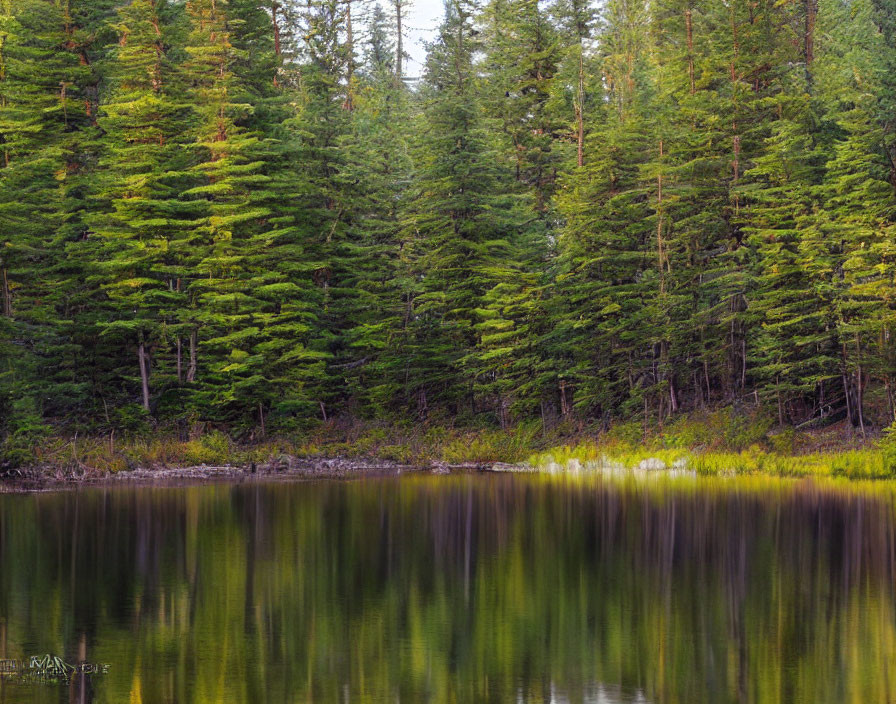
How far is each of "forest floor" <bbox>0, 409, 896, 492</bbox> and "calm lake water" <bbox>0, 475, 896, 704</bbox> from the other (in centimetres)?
663

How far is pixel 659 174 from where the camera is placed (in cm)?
4209

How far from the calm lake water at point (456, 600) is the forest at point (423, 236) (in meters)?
15.1

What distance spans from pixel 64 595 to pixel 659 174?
3150cm

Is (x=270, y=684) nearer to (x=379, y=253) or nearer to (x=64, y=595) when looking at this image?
(x=64, y=595)

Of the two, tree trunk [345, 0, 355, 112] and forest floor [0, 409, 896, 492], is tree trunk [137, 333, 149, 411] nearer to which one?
forest floor [0, 409, 896, 492]

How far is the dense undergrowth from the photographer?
33.5m

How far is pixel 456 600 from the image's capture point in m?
14.7

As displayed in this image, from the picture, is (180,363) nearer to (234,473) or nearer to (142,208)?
(142,208)

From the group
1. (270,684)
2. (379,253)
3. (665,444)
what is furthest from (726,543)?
(379,253)

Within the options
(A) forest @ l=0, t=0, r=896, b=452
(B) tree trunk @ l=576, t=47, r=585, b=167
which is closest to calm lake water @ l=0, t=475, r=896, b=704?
(A) forest @ l=0, t=0, r=896, b=452

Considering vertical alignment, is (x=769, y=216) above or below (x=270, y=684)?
above

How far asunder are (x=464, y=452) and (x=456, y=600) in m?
27.1

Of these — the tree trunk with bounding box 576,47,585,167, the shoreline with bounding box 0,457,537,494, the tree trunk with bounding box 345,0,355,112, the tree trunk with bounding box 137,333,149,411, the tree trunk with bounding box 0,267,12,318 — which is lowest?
the shoreline with bounding box 0,457,537,494

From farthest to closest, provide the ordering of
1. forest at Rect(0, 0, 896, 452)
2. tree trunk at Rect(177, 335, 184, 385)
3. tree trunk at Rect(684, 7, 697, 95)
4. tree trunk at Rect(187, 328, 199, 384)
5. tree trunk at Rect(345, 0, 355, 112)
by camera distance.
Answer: tree trunk at Rect(345, 0, 355, 112)
tree trunk at Rect(684, 7, 697, 95)
tree trunk at Rect(187, 328, 199, 384)
tree trunk at Rect(177, 335, 184, 385)
forest at Rect(0, 0, 896, 452)
